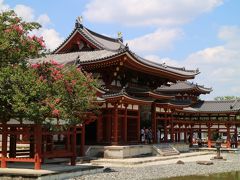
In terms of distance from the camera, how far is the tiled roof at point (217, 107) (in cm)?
4887

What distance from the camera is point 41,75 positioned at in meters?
22.2

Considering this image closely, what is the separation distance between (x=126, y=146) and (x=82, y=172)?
387 inches

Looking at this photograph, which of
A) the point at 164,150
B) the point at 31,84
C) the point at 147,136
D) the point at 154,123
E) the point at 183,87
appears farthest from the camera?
the point at 183,87

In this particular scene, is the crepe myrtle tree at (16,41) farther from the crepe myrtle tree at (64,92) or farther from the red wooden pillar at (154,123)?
the red wooden pillar at (154,123)

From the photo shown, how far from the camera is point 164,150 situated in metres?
37.7

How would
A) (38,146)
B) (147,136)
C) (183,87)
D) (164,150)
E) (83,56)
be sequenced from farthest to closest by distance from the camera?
(183,87), (147,136), (164,150), (83,56), (38,146)

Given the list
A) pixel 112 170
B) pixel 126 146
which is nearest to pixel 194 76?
pixel 126 146

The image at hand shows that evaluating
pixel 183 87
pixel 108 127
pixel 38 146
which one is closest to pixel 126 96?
pixel 108 127

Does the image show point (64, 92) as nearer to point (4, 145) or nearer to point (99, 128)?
point (4, 145)

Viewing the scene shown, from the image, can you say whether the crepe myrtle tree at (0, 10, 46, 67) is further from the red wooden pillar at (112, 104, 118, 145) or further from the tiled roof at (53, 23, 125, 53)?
the tiled roof at (53, 23, 125, 53)

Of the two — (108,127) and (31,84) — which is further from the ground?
(31,84)

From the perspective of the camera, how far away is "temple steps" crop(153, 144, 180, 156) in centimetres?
3662

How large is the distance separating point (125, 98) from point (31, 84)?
12969 mm

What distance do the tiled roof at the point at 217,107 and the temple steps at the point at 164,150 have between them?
36.4 ft
